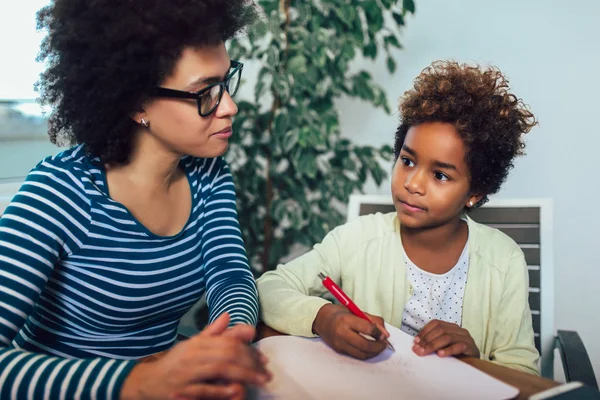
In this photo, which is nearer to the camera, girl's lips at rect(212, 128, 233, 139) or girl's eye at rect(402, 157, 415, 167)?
girl's lips at rect(212, 128, 233, 139)

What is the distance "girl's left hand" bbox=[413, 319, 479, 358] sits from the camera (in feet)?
2.67

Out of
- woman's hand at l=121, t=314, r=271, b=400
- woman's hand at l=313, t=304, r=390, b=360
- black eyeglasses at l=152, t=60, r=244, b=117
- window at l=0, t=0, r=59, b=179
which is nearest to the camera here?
woman's hand at l=121, t=314, r=271, b=400

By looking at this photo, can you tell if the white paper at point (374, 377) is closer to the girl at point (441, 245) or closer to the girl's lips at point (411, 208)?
the girl at point (441, 245)

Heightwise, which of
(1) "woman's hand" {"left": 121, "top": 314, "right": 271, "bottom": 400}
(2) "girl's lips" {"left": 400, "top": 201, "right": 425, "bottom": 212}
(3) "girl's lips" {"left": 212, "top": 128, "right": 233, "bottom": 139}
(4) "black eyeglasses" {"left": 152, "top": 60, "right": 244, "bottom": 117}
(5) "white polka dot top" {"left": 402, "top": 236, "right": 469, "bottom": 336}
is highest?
(4) "black eyeglasses" {"left": 152, "top": 60, "right": 244, "bottom": 117}

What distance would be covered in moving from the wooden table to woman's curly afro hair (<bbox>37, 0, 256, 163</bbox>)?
0.69 metres

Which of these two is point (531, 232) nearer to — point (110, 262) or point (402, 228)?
point (402, 228)

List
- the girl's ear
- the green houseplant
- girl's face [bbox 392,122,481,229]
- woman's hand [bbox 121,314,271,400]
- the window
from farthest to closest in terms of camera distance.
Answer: the green houseplant → the window → the girl's ear → girl's face [bbox 392,122,481,229] → woman's hand [bbox 121,314,271,400]

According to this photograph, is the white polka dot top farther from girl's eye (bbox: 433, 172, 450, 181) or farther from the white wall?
the white wall

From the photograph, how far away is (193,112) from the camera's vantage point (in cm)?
94

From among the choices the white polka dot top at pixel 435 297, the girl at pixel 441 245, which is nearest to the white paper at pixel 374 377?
the girl at pixel 441 245

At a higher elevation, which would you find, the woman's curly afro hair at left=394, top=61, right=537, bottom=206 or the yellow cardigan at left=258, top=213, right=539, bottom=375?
the woman's curly afro hair at left=394, top=61, right=537, bottom=206

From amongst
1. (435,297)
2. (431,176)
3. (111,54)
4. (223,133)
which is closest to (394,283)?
(435,297)

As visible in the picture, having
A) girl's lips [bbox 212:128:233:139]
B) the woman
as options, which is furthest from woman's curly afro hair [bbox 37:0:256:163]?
girl's lips [bbox 212:128:233:139]

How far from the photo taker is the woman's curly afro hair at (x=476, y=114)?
1.06 m
